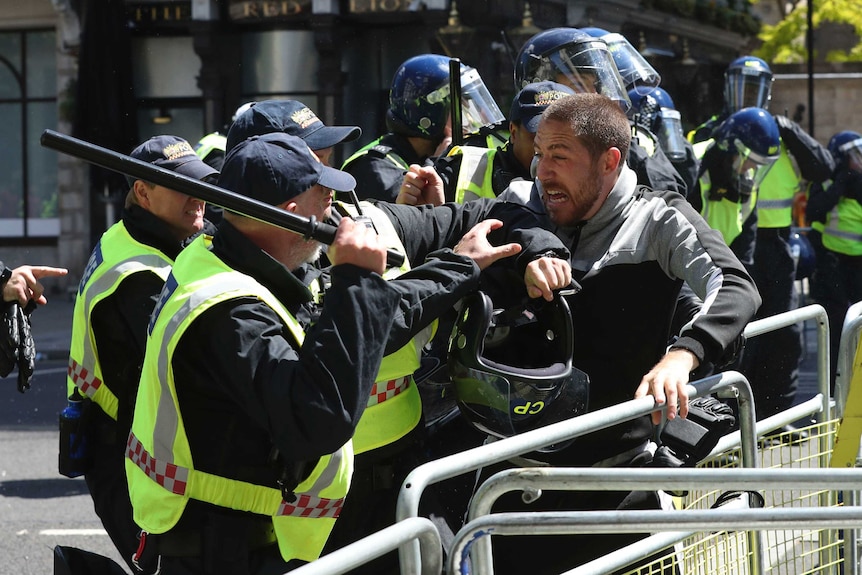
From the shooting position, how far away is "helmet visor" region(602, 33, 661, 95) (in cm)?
599

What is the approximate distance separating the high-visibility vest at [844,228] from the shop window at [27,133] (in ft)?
43.8

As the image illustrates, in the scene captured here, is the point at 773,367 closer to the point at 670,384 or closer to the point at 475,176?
the point at 475,176

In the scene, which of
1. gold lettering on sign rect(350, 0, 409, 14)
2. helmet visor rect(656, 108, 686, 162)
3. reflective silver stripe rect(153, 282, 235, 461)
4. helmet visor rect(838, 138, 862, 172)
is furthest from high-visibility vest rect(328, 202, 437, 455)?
gold lettering on sign rect(350, 0, 409, 14)

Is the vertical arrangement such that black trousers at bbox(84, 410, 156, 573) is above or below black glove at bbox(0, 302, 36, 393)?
below

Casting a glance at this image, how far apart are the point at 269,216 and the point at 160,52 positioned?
1710 cm

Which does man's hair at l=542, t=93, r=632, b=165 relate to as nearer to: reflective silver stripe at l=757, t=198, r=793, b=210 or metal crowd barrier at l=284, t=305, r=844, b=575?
metal crowd barrier at l=284, t=305, r=844, b=575

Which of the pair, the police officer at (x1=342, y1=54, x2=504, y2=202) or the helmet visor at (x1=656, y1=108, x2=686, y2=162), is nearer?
the police officer at (x1=342, y1=54, x2=504, y2=202)

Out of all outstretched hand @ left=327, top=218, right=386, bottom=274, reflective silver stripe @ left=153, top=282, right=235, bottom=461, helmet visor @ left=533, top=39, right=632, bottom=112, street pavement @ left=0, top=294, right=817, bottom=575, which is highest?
helmet visor @ left=533, top=39, right=632, bottom=112

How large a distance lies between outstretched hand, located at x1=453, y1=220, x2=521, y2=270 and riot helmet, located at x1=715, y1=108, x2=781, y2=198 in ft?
15.6

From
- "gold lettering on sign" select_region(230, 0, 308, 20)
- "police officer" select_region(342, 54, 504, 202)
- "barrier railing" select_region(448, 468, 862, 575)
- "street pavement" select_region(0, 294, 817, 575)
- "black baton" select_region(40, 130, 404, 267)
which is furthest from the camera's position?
"gold lettering on sign" select_region(230, 0, 308, 20)

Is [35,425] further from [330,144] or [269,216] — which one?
[269,216]

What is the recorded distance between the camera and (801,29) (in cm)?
2364

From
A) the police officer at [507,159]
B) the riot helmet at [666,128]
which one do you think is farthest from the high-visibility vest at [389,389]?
the riot helmet at [666,128]

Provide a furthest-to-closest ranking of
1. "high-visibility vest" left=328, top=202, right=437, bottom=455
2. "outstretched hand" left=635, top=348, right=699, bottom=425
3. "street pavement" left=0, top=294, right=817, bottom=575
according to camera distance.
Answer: "street pavement" left=0, top=294, right=817, bottom=575, "high-visibility vest" left=328, top=202, right=437, bottom=455, "outstretched hand" left=635, top=348, right=699, bottom=425
